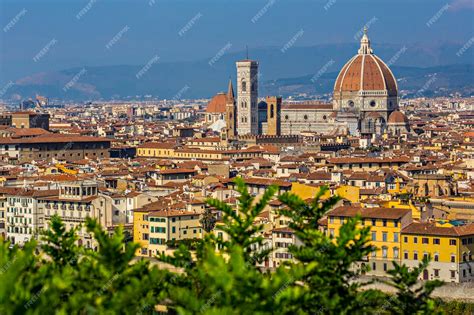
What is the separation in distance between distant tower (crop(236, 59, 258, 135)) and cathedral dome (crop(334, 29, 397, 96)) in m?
8.75

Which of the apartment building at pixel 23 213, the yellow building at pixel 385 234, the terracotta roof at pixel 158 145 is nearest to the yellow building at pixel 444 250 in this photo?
the yellow building at pixel 385 234

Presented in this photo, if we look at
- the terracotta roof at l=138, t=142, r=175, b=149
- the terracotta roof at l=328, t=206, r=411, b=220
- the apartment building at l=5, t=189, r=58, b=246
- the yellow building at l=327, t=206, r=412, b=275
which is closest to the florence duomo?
the terracotta roof at l=138, t=142, r=175, b=149

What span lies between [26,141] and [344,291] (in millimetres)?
53386

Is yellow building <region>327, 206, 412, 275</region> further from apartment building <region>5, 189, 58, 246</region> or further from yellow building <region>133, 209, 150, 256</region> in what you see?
apartment building <region>5, 189, 58, 246</region>

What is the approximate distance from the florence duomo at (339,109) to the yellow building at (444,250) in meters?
59.2

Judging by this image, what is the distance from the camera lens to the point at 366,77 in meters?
99.8

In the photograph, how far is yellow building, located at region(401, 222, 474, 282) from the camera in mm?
30109

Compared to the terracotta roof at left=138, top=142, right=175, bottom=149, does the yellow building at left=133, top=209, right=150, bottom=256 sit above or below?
below

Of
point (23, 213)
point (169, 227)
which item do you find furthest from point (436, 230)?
point (23, 213)

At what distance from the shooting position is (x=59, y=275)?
46.4 ft

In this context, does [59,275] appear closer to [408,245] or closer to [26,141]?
[408,245]

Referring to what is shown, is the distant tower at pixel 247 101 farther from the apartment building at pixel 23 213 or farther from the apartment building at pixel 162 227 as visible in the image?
the apartment building at pixel 162 227

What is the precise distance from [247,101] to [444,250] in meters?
64.4

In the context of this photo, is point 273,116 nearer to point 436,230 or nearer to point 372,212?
point 372,212
